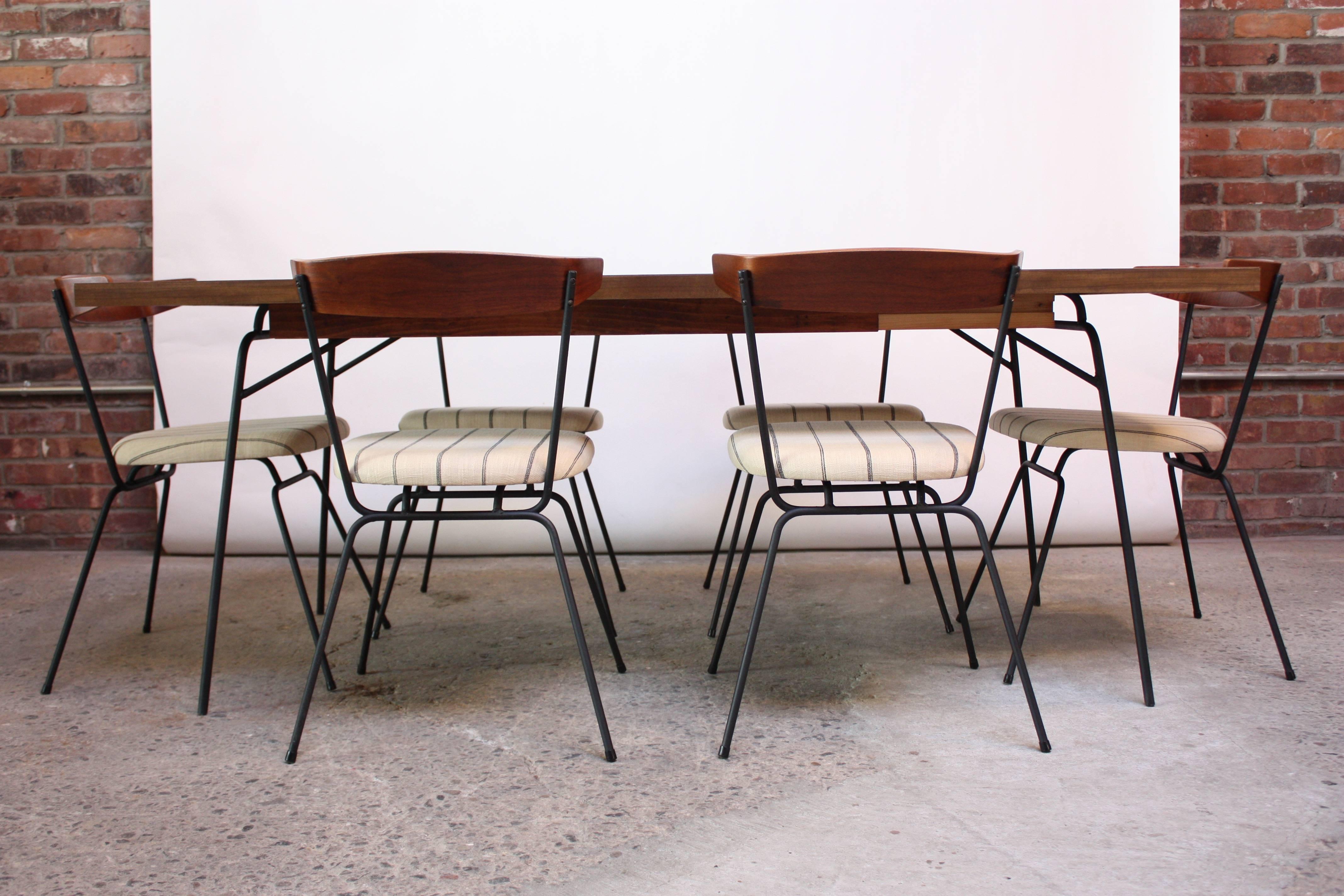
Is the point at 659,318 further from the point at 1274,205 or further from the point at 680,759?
the point at 1274,205

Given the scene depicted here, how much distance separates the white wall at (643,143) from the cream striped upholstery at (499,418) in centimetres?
64

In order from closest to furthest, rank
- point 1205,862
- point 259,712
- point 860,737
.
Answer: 1. point 1205,862
2. point 860,737
3. point 259,712

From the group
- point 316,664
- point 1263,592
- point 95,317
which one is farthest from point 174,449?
point 1263,592

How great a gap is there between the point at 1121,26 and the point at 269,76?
111 inches

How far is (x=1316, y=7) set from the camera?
309 cm

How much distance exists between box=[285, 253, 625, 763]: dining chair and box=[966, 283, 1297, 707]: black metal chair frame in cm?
88

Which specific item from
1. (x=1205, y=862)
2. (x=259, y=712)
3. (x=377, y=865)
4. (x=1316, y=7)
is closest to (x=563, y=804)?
(x=377, y=865)

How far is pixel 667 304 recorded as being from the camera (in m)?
2.05

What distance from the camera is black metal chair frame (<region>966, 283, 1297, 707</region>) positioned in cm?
168

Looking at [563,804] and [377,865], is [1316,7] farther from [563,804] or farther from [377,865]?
[377,865]

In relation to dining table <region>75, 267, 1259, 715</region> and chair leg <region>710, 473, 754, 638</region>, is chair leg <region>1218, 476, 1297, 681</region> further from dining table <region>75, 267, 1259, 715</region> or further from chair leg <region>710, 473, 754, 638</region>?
chair leg <region>710, 473, 754, 638</region>

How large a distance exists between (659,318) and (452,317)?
0.64 meters

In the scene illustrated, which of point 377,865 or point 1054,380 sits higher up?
point 1054,380

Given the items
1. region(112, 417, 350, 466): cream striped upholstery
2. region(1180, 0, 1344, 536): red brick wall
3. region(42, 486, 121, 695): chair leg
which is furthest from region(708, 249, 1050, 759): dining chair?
region(1180, 0, 1344, 536): red brick wall
